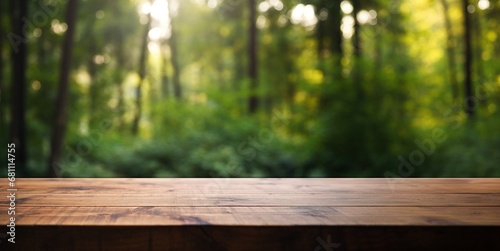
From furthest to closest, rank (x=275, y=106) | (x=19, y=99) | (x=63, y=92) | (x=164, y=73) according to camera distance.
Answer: (x=164, y=73) → (x=275, y=106) → (x=19, y=99) → (x=63, y=92)

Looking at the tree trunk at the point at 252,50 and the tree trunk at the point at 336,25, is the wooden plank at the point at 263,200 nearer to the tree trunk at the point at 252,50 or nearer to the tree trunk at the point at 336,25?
the tree trunk at the point at 336,25

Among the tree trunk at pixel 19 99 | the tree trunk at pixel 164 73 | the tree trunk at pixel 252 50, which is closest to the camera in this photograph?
the tree trunk at pixel 19 99

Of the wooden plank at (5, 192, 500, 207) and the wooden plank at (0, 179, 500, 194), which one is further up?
the wooden plank at (5, 192, 500, 207)

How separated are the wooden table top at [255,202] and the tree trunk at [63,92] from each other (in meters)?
8.01

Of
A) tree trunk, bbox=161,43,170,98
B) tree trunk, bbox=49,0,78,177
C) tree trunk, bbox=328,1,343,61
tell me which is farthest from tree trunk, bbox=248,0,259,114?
tree trunk, bbox=161,43,170,98

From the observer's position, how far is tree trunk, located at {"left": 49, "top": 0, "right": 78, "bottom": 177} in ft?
29.5

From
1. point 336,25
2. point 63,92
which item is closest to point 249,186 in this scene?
point 63,92

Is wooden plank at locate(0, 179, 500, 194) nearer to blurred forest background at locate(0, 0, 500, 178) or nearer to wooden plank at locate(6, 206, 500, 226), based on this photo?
wooden plank at locate(6, 206, 500, 226)

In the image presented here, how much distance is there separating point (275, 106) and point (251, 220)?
58.7 ft

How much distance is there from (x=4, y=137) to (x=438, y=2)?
61.5ft

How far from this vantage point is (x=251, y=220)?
1107mm

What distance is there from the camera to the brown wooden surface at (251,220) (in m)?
1.05

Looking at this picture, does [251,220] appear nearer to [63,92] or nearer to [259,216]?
[259,216]
